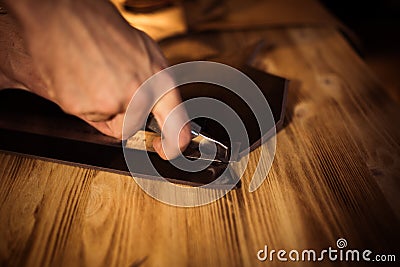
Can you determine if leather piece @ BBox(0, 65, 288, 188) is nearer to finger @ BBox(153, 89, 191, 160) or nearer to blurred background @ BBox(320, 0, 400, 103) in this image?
finger @ BBox(153, 89, 191, 160)

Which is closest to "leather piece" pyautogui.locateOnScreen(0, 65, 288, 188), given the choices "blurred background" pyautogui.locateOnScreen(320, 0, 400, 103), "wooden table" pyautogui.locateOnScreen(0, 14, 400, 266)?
"wooden table" pyautogui.locateOnScreen(0, 14, 400, 266)

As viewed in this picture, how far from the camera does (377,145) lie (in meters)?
0.55

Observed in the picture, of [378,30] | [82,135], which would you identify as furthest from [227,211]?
[378,30]

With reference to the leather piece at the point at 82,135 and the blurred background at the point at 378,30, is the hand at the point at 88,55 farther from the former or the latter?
the blurred background at the point at 378,30

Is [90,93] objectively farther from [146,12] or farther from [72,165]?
[146,12]

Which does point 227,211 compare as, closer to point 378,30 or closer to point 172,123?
point 172,123

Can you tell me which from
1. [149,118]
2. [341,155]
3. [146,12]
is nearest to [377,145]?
[341,155]

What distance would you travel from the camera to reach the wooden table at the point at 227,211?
41 cm

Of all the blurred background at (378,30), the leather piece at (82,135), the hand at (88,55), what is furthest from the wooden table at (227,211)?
the blurred background at (378,30)

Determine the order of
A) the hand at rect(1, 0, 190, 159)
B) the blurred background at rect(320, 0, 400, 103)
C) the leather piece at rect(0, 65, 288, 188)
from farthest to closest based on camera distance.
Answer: the blurred background at rect(320, 0, 400, 103) → the leather piece at rect(0, 65, 288, 188) → the hand at rect(1, 0, 190, 159)

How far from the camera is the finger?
0.44 meters

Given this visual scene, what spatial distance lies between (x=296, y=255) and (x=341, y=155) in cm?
19

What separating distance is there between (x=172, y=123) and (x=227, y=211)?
13 centimetres

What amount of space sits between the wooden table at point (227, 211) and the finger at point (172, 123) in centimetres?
7
